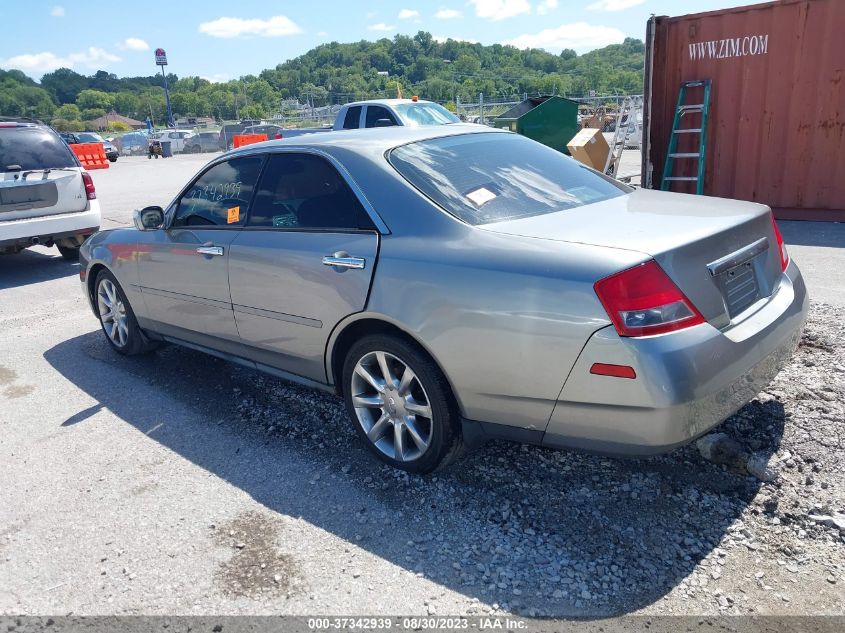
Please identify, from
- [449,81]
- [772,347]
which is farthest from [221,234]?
[449,81]

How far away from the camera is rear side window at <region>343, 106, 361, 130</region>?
12680 millimetres

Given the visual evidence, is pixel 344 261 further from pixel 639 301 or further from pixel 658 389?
pixel 658 389

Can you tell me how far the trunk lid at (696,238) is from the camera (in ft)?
8.39

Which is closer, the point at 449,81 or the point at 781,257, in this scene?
the point at 781,257

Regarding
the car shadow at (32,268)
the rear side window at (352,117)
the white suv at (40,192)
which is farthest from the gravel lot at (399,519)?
the rear side window at (352,117)

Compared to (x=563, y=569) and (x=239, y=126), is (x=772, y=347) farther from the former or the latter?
(x=239, y=126)

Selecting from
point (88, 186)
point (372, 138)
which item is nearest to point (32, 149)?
point (88, 186)

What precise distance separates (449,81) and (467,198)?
3674 inches

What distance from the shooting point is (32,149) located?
26.9 ft

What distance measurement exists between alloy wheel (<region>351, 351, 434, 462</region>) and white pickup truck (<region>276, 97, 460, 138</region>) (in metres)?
9.39

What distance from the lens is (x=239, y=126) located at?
137ft

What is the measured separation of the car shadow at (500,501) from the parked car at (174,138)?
43.8 metres

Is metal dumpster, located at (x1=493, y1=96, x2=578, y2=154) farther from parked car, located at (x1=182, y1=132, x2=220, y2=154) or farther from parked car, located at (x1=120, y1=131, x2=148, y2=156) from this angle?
parked car, located at (x1=120, y1=131, x2=148, y2=156)

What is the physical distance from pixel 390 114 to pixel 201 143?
1488 inches
